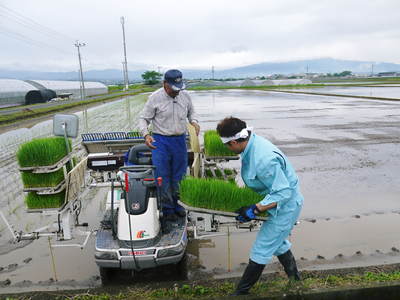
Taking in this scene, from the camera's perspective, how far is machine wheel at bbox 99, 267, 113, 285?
10.7 ft

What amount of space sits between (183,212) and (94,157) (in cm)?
177

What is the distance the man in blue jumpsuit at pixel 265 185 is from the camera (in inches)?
97.5

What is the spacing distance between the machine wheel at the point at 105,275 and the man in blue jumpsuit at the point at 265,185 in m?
1.33

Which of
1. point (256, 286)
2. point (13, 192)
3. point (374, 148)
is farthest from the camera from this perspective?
point (374, 148)

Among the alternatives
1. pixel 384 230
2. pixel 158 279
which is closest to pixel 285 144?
pixel 384 230

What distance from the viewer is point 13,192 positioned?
6.38 metres

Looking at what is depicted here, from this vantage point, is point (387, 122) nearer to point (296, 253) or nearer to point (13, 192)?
point (296, 253)

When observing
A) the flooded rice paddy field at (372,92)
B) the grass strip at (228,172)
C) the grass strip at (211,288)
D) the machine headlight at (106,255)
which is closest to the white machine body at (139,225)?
the machine headlight at (106,255)

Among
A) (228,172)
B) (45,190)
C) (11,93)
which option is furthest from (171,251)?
(11,93)

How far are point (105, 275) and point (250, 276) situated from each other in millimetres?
1453

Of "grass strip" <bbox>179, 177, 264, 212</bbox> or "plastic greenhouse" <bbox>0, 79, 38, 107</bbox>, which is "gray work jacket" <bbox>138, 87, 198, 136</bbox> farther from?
"plastic greenhouse" <bbox>0, 79, 38, 107</bbox>

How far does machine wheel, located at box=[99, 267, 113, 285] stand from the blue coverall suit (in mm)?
1481

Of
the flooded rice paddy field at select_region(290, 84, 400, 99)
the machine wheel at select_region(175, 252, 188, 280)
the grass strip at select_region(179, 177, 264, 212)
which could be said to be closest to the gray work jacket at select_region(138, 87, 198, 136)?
the grass strip at select_region(179, 177, 264, 212)

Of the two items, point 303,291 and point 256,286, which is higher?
point 303,291
